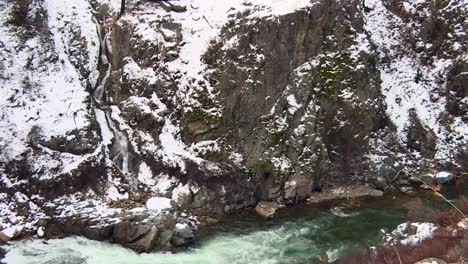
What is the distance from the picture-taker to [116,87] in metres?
18.1

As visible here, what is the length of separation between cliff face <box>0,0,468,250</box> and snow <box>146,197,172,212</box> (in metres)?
0.49

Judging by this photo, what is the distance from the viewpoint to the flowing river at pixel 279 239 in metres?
13.1

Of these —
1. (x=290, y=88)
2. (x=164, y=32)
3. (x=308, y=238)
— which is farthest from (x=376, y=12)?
(x=308, y=238)

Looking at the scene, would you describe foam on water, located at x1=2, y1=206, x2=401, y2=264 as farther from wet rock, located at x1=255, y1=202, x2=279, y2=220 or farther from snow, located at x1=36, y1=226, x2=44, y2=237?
wet rock, located at x1=255, y1=202, x2=279, y2=220

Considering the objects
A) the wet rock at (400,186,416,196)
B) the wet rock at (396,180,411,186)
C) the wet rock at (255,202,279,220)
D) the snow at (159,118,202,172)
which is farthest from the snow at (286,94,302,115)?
the wet rock at (400,186,416,196)

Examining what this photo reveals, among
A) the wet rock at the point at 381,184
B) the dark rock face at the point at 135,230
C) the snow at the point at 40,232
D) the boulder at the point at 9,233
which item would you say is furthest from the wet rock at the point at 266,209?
the boulder at the point at 9,233

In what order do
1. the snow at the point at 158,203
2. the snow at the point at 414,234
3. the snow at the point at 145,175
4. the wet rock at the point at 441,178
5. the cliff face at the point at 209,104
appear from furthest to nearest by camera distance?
the wet rock at the point at 441,178, the snow at the point at 145,175, the cliff face at the point at 209,104, the snow at the point at 158,203, the snow at the point at 414,234

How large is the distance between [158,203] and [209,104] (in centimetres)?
447

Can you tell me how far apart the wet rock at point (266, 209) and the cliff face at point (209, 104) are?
1.16 feet

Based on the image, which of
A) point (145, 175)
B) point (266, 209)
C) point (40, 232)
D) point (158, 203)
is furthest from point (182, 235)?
point (40, 232)

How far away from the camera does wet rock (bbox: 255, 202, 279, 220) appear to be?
16.2 meters

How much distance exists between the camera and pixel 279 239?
48.4ft

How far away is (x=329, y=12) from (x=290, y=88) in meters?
3.80

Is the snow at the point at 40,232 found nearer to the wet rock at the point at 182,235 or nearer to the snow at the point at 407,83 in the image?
the wet rock at the point at 182,235
